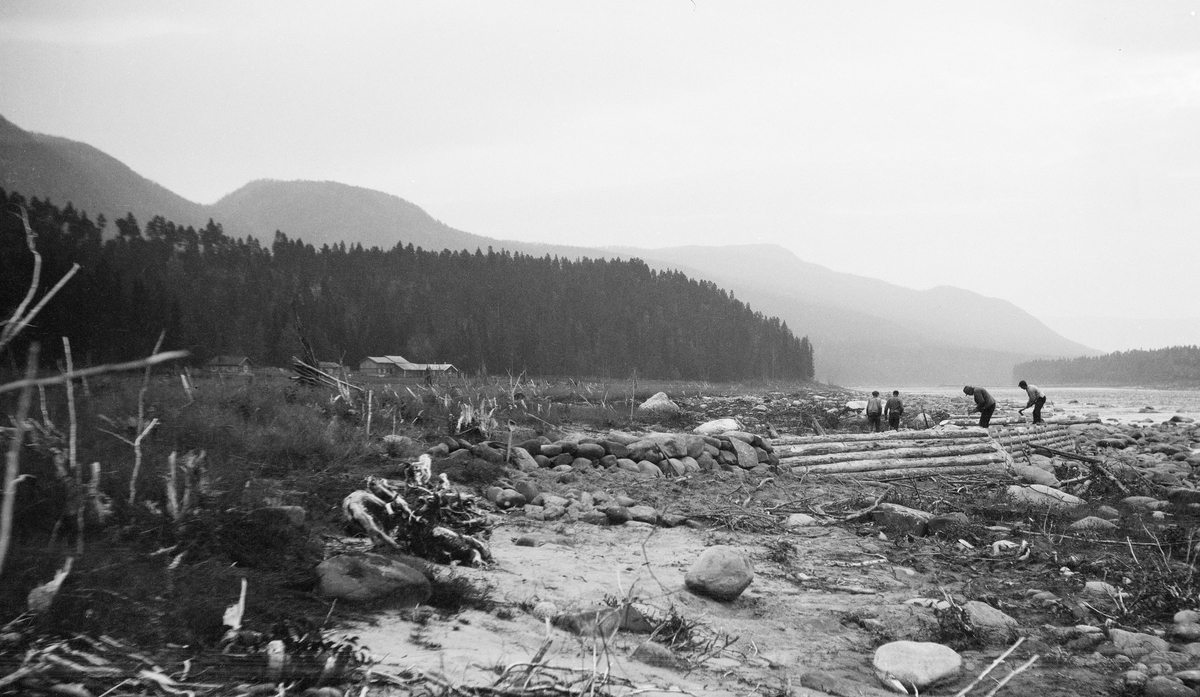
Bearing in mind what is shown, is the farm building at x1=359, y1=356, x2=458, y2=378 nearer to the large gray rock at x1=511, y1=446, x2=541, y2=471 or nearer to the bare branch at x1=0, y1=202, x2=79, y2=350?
the large gray rock at x1=511, y1=446, x2=541, y2=471

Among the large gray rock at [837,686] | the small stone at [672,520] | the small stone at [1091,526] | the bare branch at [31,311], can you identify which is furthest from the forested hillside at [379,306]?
the small stone at [1091,526]

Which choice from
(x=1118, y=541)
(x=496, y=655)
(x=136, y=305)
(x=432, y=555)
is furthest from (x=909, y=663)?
(x=136, y=305)

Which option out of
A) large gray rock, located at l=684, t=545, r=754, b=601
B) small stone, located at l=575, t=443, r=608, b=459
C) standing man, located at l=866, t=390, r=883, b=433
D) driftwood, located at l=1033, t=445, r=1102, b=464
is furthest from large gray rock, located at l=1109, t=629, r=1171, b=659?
standing man, located at l=866, t=390, r=883, b=433

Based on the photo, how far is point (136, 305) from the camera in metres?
20.2

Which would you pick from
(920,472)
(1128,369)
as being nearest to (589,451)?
(920,472)

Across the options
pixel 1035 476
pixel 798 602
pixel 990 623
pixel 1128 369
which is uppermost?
pixel 1128 369

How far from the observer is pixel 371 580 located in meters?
3.54

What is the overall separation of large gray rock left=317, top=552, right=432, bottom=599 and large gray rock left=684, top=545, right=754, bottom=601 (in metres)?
2.06

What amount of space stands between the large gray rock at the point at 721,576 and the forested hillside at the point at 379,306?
8155 mm

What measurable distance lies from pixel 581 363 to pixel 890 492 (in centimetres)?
6303

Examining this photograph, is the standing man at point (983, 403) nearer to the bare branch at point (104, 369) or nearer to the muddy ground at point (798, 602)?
the muddy ground at point (798, 602)

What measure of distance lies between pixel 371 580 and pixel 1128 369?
14615 centimetres

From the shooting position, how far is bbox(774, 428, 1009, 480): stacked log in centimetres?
1078

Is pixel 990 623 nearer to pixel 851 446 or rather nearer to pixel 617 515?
pixel 617 515
